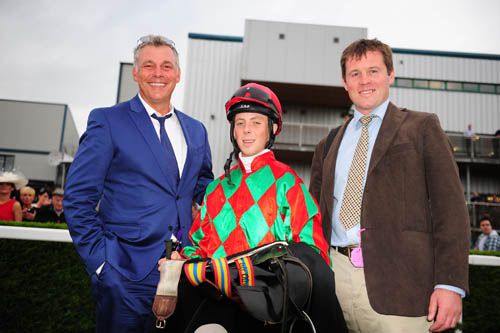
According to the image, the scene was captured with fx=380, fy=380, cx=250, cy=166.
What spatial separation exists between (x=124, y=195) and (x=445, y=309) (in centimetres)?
193

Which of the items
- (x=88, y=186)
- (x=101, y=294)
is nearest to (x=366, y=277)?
(x=101, y=294)

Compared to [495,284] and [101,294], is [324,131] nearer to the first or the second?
[495,284]

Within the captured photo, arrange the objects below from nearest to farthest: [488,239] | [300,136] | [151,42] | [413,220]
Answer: [413,220] < [151,42] < [488,239] < [300,136]

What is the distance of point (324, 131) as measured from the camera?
1839 centimetres

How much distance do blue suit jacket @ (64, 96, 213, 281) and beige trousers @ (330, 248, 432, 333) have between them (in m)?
0.99

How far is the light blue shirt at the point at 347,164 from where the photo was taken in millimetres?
2350

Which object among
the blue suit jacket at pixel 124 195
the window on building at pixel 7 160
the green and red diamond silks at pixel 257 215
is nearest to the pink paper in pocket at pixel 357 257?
Answer: the green and red diamond silks at pixel 257 215

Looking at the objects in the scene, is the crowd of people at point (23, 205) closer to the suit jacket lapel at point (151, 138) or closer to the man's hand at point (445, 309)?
the suit jacket lapel at point (151, 138)

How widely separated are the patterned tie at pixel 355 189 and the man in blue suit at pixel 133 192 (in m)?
1.00

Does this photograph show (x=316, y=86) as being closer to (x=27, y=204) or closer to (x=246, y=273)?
(x=27, y=204)

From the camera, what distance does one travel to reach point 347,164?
2.50 metres

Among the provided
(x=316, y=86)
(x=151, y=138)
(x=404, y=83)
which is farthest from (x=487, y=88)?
(x=151, y=138)

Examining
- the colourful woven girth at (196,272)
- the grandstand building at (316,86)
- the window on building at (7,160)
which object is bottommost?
the colourful woven girth at (196,272)

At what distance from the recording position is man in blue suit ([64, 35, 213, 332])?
2.27 metres
